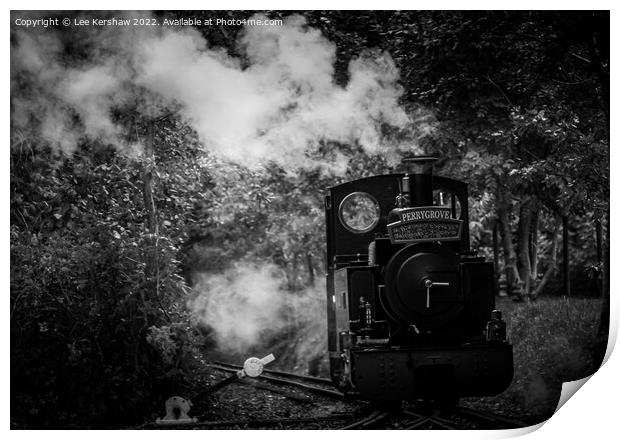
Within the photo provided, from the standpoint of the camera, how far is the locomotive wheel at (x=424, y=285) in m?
6.48

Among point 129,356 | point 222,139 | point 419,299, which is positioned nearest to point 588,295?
point 419,299

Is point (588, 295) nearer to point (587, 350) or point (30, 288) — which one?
point (587, 350)

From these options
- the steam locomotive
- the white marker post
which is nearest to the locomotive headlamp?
the steam locomotive

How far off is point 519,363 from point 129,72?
402cm

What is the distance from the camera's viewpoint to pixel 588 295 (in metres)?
7.09

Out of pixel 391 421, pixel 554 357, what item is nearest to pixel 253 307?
pixel 391 421

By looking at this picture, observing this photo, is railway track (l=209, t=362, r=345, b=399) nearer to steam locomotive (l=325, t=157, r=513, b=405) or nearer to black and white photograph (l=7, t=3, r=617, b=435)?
black and white photograph (l=7, t=3, r=617, b=435)

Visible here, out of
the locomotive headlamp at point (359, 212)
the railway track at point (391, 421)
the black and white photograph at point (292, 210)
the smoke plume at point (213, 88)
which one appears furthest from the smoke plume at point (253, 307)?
the smoke plume at point (213, 88)

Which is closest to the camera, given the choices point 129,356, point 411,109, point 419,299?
point 419,299

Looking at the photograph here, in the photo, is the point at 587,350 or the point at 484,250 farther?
the point at 484,250

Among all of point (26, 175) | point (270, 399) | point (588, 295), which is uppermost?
point (26, 175)

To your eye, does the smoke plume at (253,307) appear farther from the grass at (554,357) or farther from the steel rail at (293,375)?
the grass at (554,357)

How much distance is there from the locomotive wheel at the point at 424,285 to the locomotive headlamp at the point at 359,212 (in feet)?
2.46

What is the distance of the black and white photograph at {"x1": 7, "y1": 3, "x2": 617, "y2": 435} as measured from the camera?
668 cm
